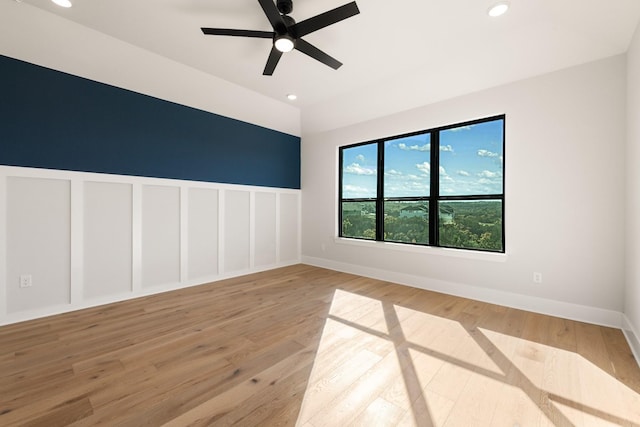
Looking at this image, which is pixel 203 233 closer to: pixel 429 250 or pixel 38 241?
pixel 38 241

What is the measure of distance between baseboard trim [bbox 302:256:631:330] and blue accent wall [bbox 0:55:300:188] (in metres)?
2.80

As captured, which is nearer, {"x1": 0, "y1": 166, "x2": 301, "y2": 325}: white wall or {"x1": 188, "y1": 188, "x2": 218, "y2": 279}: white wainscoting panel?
{"x1": 0, "y1": 166, "x2": 301, "y2": 325}: white wall

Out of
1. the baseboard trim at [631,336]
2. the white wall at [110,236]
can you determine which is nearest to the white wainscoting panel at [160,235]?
the white wall at [110,236]

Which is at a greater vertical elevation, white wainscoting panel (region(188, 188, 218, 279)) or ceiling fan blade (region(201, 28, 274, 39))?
ceiling fan blade (region(201, 28, 274, 39))

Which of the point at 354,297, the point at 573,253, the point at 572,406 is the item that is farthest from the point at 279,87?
the point at 572,406

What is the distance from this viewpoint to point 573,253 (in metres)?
2.67

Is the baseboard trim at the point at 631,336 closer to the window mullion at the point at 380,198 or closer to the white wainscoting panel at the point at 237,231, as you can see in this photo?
the window mullion at the point at 380,198

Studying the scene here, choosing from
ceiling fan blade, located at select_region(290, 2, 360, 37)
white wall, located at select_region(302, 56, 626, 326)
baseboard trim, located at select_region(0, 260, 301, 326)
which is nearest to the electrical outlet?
baseboard trim, located at select_region(0, 260, 301, 326)

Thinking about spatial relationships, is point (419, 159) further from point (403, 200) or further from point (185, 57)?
point (185, 57)

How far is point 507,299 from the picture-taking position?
10.0 ft

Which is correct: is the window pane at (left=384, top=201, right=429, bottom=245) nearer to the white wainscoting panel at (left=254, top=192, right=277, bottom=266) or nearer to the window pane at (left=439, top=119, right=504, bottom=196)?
the window pane at (left=439, top=119, right=504, bottom=196)

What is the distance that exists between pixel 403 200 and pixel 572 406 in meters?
2.95

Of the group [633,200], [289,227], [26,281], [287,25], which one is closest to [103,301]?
[26,281]

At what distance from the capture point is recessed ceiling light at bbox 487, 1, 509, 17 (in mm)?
2256
